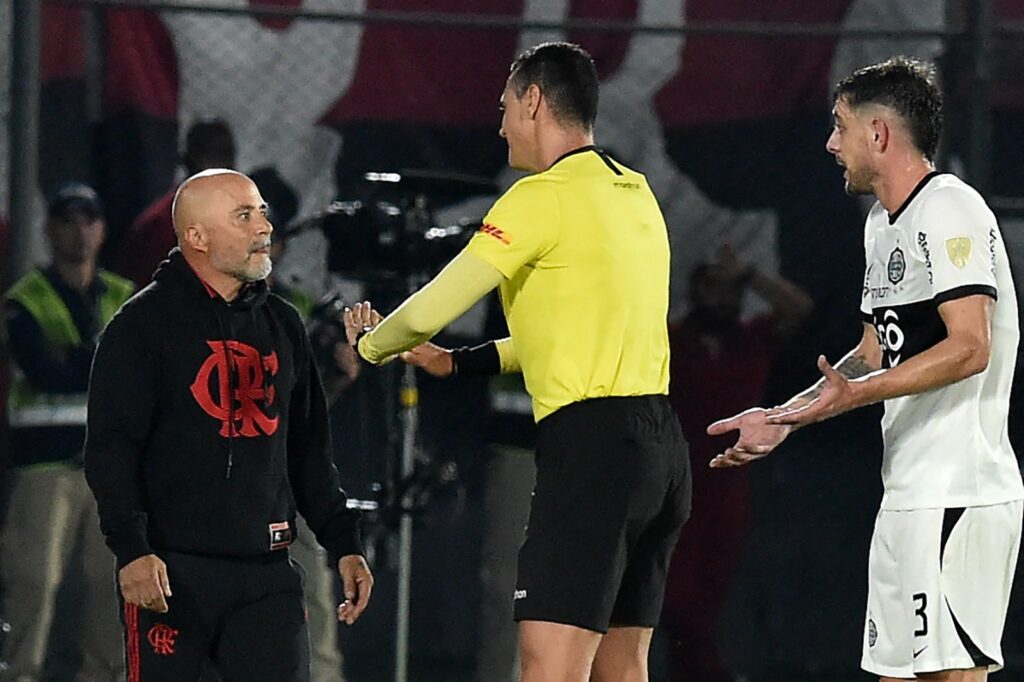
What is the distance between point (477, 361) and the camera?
4.11m

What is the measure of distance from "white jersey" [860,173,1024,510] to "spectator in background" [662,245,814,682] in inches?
93.6

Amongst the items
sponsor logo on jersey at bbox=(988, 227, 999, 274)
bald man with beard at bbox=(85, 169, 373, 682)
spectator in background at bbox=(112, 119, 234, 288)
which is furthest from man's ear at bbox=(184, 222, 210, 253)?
spectator in background at bbox=(112, 119, 234, 288)

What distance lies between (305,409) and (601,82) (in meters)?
2.37

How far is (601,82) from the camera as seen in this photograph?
6078mm

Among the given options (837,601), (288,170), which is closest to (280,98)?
(288,170)

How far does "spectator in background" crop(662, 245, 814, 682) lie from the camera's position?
613 cm

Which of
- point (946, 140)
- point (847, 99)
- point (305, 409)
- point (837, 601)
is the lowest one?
point (837, 601)

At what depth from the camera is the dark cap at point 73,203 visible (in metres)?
5.78

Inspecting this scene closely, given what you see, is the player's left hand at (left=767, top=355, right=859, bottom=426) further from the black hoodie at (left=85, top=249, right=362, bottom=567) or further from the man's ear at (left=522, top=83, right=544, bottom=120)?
the black hoodie at (left=85, top=249, right=362, bottom=567)

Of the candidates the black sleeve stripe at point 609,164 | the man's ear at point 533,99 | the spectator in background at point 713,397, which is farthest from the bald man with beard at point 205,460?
the spectator in background at point 713,397

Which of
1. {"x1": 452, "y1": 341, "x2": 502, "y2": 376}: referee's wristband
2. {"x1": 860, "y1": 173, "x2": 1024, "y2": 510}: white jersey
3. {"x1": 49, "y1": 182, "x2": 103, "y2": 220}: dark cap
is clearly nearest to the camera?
{"x1": 860, "y1": 173, "x2": 1024, "y2": 510}: white jersey

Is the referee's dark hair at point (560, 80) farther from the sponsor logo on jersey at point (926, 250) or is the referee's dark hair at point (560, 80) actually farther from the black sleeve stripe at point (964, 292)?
the black sleeve stripe at point (964, 292)

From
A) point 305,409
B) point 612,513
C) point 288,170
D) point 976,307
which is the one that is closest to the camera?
point 976,307

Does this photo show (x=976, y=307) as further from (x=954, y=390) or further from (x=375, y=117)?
(x=375, y=117)
